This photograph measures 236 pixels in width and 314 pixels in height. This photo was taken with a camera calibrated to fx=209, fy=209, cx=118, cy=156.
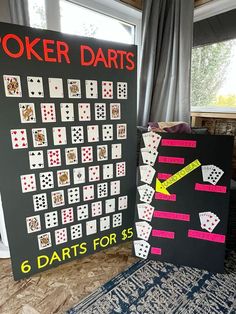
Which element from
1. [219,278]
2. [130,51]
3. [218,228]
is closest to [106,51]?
[130,51]

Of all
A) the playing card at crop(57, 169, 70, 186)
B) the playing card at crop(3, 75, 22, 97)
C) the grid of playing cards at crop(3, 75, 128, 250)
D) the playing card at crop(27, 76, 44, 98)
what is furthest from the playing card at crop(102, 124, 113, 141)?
the playing card at crop(3, 75, 22, 97)

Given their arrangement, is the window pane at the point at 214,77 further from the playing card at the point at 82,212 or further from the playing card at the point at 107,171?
the playing card at the point at 82,212

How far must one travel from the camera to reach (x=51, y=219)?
4.38 feet

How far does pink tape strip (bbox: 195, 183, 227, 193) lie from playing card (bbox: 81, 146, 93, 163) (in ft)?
2.32

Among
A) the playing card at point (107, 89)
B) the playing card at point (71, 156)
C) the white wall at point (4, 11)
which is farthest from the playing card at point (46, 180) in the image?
the white wall at point (4, 11)

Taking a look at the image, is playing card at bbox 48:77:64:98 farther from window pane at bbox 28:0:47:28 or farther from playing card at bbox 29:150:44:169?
window pane at bbox 28:0:47:28

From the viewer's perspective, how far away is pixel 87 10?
193 centimetres

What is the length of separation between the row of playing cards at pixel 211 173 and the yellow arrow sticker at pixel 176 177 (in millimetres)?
56

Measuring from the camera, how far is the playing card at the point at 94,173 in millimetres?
1388

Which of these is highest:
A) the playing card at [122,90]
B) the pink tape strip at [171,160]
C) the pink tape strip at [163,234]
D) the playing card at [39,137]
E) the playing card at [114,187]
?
the playing card at [122,90]

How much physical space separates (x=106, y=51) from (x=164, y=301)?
1.53 meters

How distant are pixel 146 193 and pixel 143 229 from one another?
0.27 meters

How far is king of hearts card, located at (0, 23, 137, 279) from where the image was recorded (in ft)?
3.64

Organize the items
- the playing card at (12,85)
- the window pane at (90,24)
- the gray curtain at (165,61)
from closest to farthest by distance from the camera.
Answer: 1. the playing card at (12,85)
2. the window pane at (90,24)
3. the gray curtain at (165,61)
